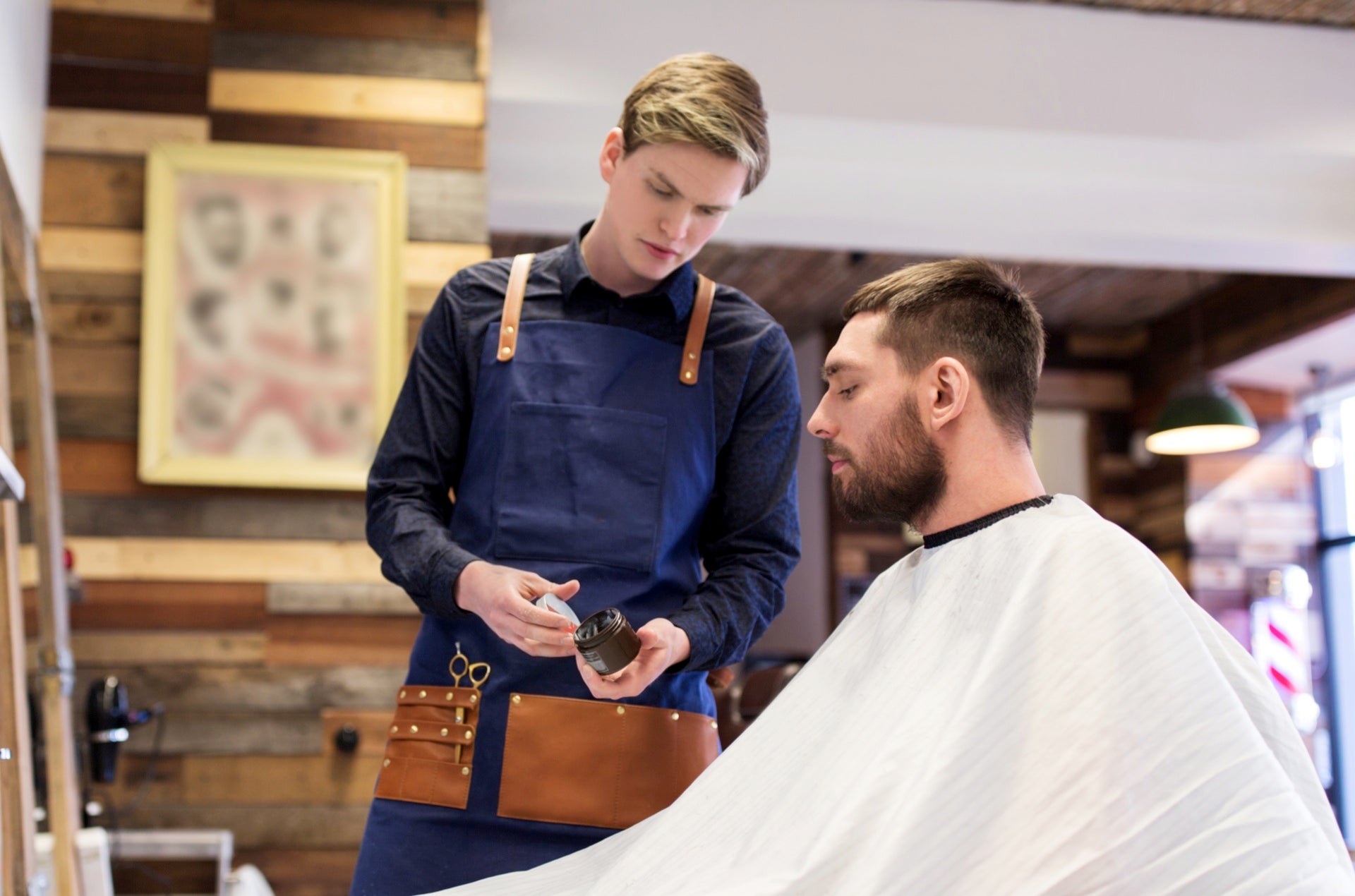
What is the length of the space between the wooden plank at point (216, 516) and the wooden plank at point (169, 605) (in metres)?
0.12

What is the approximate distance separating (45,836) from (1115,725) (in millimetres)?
2368

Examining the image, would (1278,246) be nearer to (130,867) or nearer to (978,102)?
(978,102)

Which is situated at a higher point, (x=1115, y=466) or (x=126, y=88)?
(x=126, y=88)

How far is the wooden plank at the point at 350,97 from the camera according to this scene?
11.6 feet

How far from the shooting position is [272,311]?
345 centimetres

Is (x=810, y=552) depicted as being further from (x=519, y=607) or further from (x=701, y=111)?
(x=519, y=607)

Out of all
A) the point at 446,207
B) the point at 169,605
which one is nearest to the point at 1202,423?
the point at 446,207

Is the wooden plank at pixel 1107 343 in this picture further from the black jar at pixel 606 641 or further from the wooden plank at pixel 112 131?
the black jar at pixel 606 641

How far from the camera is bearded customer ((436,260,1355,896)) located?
116 cm

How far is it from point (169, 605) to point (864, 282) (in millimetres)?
4466

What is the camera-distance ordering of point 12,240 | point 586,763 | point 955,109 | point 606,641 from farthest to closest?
point 955,109 → point 12,240 → point 586,763 → point 606,641

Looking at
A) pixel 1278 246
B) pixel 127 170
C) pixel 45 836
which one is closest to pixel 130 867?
pixel 45 836

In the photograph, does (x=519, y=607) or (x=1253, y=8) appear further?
(x=1253, y=8)

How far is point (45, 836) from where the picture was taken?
272cm
